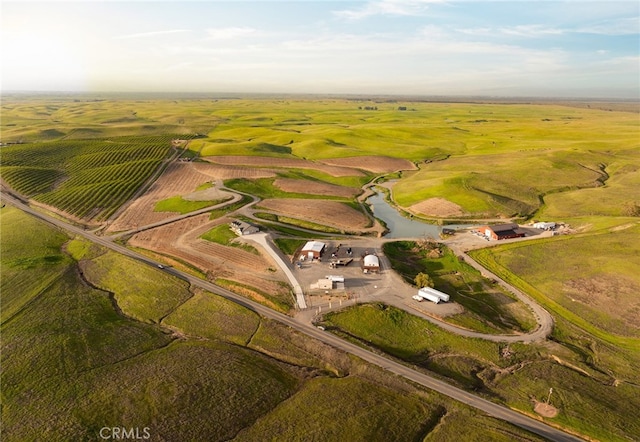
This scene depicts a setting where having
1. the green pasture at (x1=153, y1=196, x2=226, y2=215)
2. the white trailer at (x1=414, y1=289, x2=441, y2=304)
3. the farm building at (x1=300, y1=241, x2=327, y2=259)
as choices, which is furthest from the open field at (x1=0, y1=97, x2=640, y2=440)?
the farm building at (x1=300, y1=241, x2=327, y2=259)

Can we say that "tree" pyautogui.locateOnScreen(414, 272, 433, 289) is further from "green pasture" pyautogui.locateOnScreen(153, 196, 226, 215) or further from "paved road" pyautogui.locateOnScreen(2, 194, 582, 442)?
A: "green pasture" pyautogui.locateOnScreen(153, 196, 226, 215)

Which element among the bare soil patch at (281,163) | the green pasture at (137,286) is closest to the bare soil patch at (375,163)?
the bare soil patch at (281,163)

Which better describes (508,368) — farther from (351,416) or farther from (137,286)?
(137,286)

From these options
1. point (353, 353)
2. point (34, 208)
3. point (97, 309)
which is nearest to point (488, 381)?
point (353, 353)

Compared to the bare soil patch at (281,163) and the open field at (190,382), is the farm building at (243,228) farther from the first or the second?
the bare soil patch at (281,163)

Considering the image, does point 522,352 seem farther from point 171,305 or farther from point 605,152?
point 605,152

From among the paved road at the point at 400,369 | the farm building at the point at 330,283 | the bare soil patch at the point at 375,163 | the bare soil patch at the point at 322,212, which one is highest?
the bare soil patch at the point at 375,163
